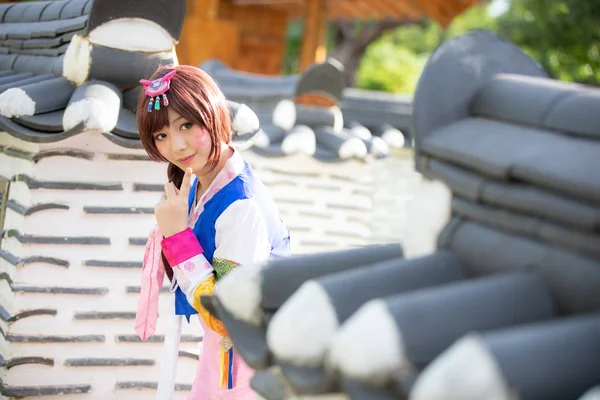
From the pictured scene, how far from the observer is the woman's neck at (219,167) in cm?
249

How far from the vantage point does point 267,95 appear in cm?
673

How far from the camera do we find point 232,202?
7.74 ft

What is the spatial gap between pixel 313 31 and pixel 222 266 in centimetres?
754

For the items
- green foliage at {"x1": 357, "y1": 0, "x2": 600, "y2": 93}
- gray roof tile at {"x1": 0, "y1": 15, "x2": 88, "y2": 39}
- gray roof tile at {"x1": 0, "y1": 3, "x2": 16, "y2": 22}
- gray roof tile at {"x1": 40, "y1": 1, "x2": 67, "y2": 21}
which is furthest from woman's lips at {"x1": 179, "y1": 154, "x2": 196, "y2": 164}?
green foliage at {"x1": 357, "y1": 0, "x2": 600, "y2": 93}

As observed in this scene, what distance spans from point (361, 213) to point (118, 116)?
3296mm

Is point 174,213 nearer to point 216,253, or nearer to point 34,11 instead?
point 216,253

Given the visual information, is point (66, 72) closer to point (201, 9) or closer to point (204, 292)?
point (204, 292)

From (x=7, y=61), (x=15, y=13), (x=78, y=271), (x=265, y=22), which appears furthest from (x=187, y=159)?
(x=265, y=22)

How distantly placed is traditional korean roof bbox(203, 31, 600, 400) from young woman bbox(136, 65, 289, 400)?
24.5 inches

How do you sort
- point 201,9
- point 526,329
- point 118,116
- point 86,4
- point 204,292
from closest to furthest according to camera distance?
point 526,329
point 204,292
point 118,116
point 86,4
point 201,9

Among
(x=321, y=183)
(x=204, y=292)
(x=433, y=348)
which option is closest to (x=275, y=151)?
(x=321, y=183)

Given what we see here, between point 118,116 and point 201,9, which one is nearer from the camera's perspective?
point 118,116

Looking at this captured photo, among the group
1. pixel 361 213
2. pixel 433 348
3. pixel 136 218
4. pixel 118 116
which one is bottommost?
pixel 361 213

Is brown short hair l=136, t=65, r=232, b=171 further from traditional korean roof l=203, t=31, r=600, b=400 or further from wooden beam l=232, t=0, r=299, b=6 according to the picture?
wooden beam l=232, t=0, r=299, b=6
